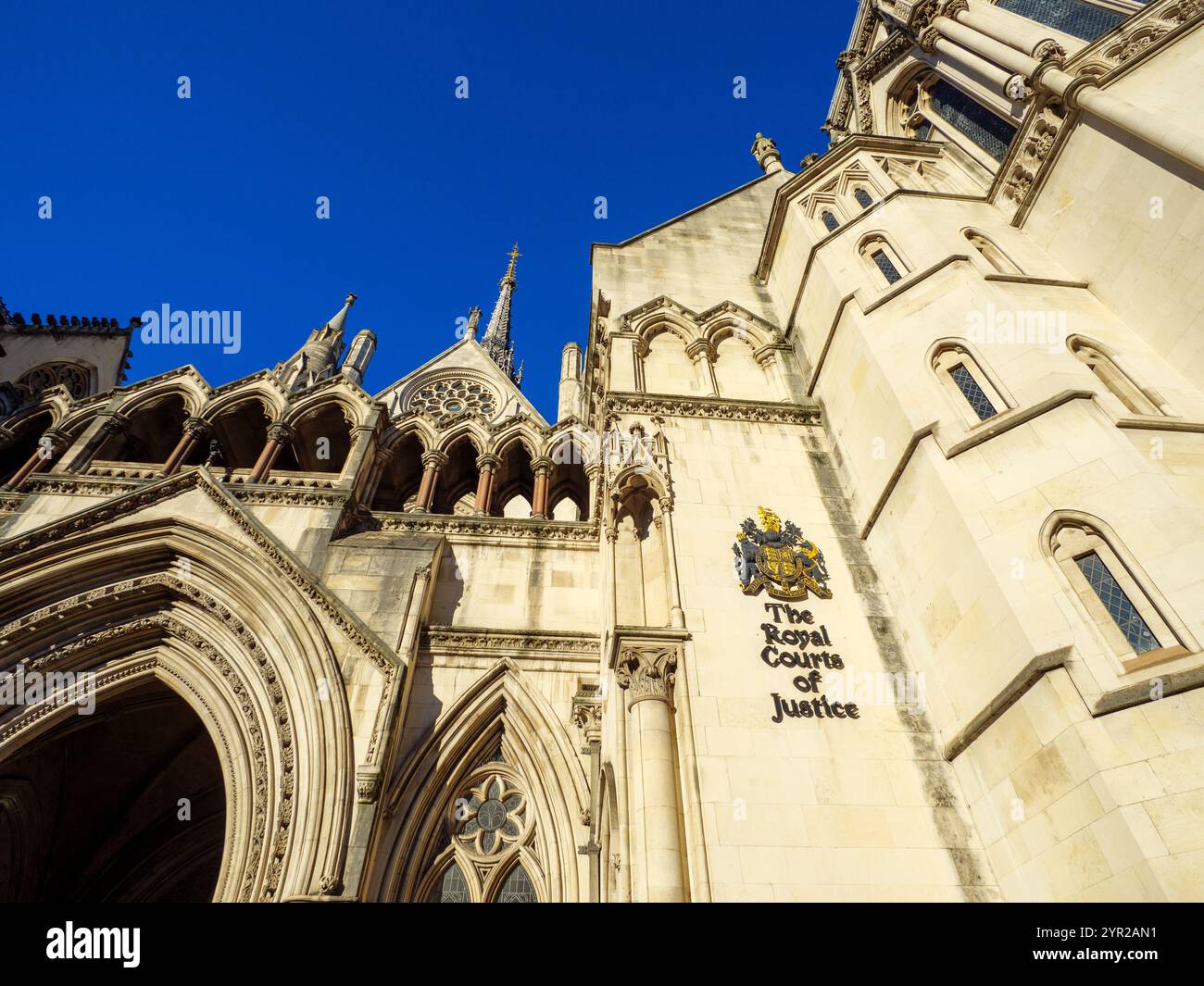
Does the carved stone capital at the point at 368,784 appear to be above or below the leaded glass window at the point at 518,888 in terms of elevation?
above

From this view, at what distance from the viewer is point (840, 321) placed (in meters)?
10.8

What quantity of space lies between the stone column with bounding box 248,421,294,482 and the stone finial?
16.2 meters

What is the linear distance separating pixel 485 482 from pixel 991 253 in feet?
32.9

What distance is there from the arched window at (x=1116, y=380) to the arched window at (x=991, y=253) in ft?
6.92

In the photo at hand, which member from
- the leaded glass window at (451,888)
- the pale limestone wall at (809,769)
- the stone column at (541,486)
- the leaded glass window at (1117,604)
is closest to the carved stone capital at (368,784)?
the leaded glass window at (451,888)

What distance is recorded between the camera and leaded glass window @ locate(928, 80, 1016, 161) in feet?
47.0

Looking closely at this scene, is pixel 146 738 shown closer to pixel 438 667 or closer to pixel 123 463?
pixel 123 463

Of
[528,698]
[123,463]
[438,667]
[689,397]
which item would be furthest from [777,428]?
[123,463]

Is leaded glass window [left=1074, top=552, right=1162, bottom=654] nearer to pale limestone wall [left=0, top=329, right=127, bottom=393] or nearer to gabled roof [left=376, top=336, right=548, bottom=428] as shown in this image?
gabled roof [left=376, top=336, right=548, bottom=428]

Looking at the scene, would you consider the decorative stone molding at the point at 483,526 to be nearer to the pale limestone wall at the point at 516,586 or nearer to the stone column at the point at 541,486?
the pale limestone wall at the point at 516,586

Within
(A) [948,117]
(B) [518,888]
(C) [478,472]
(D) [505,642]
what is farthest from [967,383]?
(A) [948,117]

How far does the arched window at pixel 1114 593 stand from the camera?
552cm

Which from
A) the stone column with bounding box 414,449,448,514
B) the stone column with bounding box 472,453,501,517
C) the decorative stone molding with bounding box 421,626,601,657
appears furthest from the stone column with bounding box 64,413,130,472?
the decorative stone molding with bounding box 421,626,601,657

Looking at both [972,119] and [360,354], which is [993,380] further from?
[360,354]
